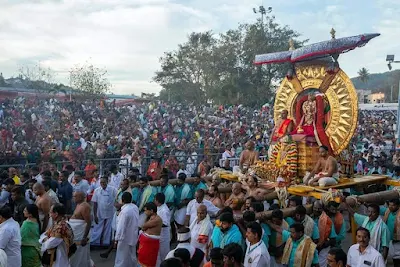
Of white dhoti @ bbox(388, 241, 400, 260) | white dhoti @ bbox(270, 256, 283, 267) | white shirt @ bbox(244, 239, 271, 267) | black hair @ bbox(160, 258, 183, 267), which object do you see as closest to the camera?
black hair @ bbox(160, 258, 183, 267)

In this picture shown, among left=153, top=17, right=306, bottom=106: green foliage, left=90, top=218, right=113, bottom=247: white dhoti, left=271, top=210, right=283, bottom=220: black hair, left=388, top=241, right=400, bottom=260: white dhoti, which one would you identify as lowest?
left=90, top=218, right=113, bottom=247: white dhoti

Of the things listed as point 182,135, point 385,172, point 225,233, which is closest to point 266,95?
point 182,135

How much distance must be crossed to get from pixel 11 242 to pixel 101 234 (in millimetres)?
3709

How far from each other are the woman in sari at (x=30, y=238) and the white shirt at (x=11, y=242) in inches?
9.9

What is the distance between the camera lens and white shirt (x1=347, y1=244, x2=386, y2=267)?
16.8ft

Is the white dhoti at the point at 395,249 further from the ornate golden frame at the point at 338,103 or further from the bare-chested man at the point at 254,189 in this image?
the ornate golden frame at the point at 338,103

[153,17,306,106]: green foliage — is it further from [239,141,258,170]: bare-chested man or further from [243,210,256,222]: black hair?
[243,210,256,222]: black hair

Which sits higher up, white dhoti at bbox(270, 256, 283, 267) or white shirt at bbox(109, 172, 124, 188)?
white shirt at bbox(109, 172, 124, 188)

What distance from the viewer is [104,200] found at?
8.84 m

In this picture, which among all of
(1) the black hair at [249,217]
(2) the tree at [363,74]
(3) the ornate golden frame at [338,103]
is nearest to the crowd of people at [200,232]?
(1) the black hair at [249,217]

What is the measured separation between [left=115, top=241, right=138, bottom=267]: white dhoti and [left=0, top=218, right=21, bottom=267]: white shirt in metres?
2.01

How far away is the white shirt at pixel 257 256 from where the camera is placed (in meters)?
4.93

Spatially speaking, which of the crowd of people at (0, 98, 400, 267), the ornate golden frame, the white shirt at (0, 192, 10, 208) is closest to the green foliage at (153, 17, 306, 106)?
the crowd of people at (0, 98, 400, 267)

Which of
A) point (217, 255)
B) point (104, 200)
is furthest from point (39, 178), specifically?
point (217, 255)
